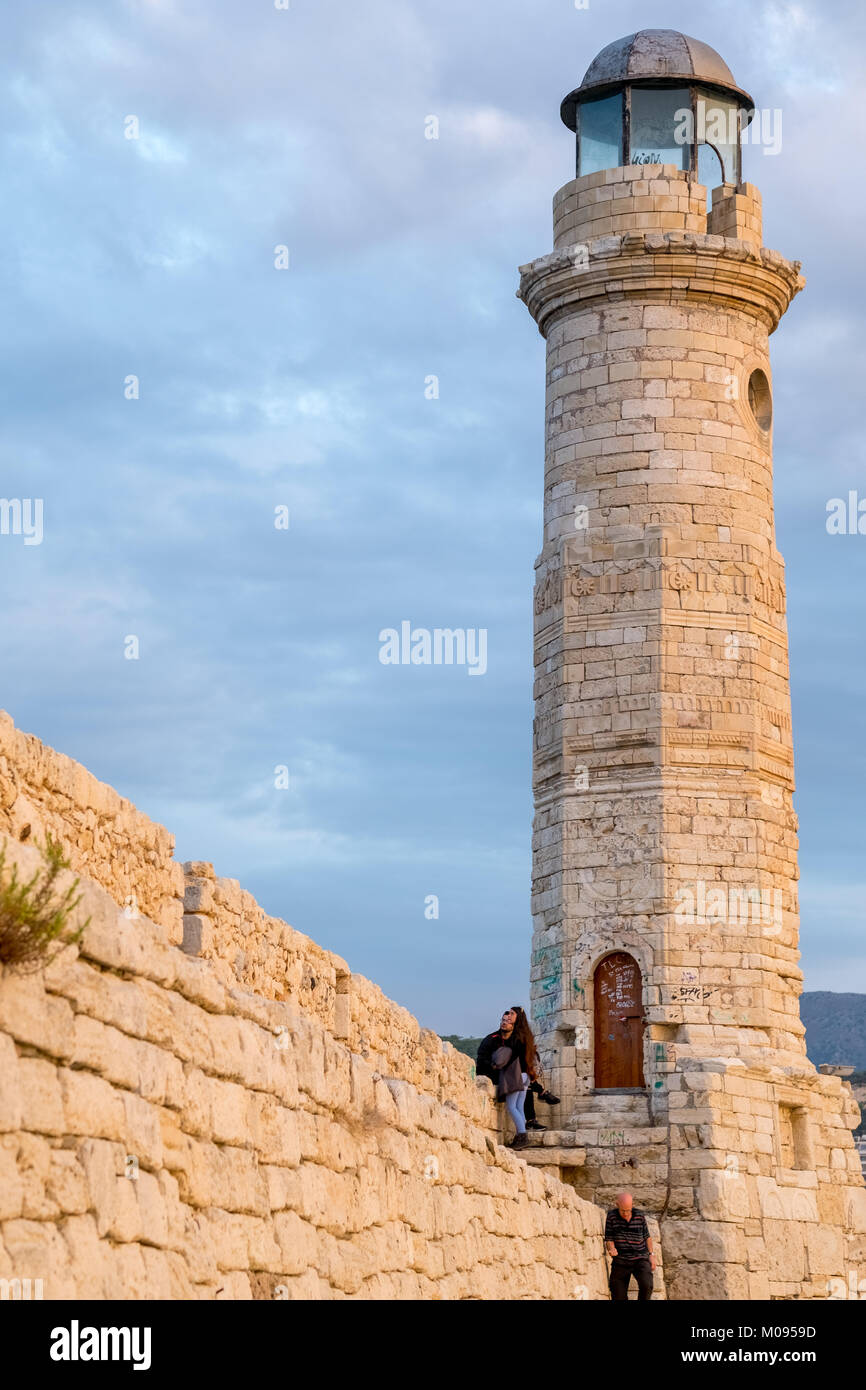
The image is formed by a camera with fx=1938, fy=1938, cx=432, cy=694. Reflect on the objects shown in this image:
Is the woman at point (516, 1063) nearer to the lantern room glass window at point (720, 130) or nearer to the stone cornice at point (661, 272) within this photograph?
the stone cornice at point (661, 272)

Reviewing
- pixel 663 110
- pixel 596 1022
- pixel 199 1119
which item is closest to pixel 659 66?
pixel 663 110

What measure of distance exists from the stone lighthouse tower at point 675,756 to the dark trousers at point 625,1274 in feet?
7.90

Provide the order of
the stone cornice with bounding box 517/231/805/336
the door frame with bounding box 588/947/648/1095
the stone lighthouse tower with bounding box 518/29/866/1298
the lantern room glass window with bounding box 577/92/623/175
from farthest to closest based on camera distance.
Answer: the lantern room glass window with bounding box 577/92/623/175, the stone cornice with bounding box 517/231/805/336, the door frame with bounding box 588/947/648/1095, the stone lighthouse tower with bounding box 518/29/866/1298

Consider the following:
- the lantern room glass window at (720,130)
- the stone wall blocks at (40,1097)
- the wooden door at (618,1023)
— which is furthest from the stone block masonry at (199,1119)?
the lantern room glass window at (720,130)

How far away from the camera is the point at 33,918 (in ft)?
15.2

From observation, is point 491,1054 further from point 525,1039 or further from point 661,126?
point 661,126

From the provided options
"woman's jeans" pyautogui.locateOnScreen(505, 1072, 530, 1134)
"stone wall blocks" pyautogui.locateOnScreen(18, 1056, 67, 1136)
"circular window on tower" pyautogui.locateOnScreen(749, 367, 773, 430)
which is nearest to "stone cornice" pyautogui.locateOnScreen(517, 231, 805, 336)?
"circular window on tower" pyautogui.locateOnScreen(749, 367, 773, 430)

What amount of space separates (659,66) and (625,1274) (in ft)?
38.3

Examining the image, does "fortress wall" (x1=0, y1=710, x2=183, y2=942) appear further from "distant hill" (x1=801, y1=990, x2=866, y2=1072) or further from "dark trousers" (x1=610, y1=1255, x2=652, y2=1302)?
"distant hill" (x1=801, y1=990, x2=866, y2=1072)

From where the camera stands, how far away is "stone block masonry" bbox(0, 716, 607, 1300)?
4.80 m

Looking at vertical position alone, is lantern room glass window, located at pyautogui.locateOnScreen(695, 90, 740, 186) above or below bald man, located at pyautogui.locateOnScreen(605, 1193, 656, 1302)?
above

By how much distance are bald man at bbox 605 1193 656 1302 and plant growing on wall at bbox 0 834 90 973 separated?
949 cm
